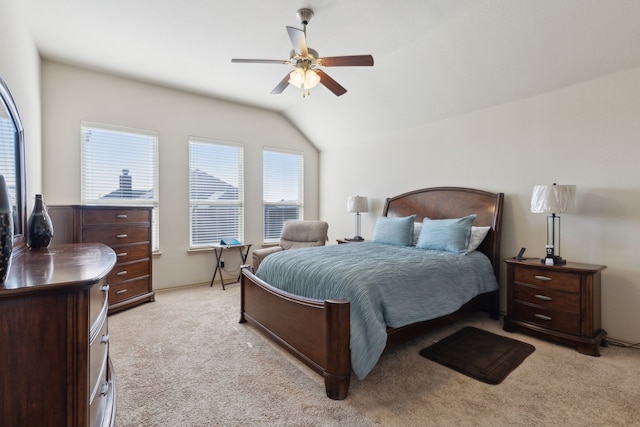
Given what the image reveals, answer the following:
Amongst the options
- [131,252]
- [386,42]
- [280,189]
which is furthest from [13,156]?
[280,189]

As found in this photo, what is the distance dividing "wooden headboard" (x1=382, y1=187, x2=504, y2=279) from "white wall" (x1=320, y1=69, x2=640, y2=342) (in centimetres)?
12

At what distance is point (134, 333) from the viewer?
2.80 m

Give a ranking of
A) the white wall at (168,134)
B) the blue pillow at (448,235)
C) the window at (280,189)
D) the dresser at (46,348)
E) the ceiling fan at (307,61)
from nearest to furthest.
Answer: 1. the dresser at (46,348)
2. the ceiling fan at (307,61)
3. the blue pillow at (448,235)
4. the white wall at (168,134)
5. the window at (280,189)

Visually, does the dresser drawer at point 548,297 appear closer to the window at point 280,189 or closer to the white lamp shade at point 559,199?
the white lamp shade at point 559,199

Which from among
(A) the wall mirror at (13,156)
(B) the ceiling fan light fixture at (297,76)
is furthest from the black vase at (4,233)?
(B) the ceiling fan light fixture at (297,76)

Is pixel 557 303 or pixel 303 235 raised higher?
pixel 303 235

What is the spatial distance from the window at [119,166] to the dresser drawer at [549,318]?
438 cm

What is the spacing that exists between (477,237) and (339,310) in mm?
2169

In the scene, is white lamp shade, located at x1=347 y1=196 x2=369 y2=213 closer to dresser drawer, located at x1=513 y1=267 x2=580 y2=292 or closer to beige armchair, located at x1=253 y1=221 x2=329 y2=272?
beige armchair, located at x1=253 y1=221 x2=329 y2=272

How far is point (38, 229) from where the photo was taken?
6.50 ft

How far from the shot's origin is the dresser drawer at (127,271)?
3.29m

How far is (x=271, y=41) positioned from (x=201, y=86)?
5.27 ft

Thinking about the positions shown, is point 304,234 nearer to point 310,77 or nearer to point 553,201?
point 310,77

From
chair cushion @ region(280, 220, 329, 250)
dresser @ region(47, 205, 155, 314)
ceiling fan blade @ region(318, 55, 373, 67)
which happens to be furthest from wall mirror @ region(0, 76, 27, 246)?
chair cushion @ region(280, 220, 329, 250)
